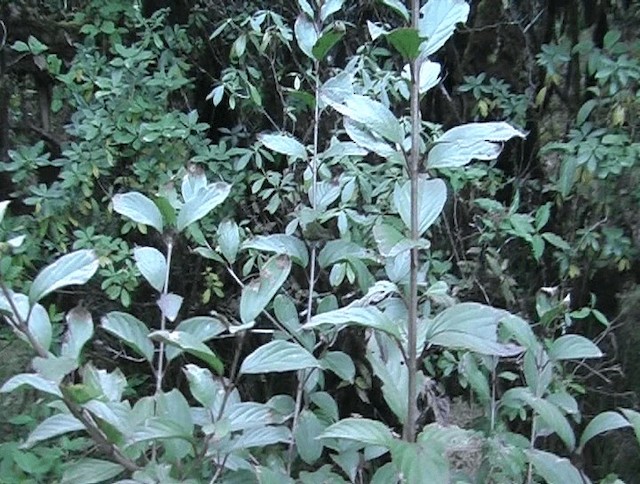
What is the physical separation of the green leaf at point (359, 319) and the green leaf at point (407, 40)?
0.93ft

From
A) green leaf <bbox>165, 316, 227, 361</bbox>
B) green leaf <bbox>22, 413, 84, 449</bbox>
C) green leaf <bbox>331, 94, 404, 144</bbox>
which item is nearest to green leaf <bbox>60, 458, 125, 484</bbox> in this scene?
green leaf <bbox>22, 413, 84, 449</bbox>

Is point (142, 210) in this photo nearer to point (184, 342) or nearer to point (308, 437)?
point (184, 342)

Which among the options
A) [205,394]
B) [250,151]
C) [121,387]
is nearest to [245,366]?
[205,394]

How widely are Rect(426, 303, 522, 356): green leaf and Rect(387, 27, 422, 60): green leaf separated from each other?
30 centimetres

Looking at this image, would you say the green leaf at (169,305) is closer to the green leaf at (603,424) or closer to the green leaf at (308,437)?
the green leaf at (308,437)

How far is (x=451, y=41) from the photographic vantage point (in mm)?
2688

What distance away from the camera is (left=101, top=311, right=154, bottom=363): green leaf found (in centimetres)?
108

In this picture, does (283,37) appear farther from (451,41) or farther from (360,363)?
(360,363)

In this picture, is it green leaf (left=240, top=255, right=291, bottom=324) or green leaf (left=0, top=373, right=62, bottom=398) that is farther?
green leaf (left=240, top=255, right=291, bottom=324)

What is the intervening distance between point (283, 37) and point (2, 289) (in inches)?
59.7

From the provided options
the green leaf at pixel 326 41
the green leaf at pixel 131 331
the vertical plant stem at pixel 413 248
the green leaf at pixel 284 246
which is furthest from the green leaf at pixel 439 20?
the green leaf at pixel 131 331

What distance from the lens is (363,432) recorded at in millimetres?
939

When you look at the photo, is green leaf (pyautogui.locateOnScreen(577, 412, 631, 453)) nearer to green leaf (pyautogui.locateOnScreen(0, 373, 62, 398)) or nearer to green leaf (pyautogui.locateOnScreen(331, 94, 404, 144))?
→ green leaf (pyautogui.locateOnScreen(331, 94, 404, 144))

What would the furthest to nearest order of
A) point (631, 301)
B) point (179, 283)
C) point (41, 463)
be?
1. point (179, 283)
2. point (631, 301)
3. point (41, 463)
